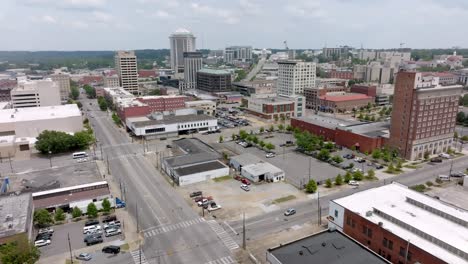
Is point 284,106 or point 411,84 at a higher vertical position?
point 411,84

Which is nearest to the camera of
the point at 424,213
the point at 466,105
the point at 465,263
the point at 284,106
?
the point at 465,263

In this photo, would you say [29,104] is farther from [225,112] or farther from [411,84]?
[411,84]

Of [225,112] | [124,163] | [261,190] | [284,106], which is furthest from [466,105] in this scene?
[124,163]

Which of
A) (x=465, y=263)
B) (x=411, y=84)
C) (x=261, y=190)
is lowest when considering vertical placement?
(x=261, y=190)

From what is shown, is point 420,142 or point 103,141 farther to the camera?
point 103,141

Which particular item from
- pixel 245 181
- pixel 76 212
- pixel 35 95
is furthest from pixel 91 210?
pixel 35 95

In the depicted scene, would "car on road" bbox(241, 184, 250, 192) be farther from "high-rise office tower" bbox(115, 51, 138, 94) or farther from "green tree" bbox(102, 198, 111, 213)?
"high-rise office tower" bbox(115, 51, 138, 94)

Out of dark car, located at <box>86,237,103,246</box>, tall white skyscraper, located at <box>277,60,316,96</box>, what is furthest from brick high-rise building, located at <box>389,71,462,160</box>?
tall white skyscraper, located at <box>277,60,316,96</box>

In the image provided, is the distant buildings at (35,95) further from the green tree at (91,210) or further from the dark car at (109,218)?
the dark car at (109,218)
